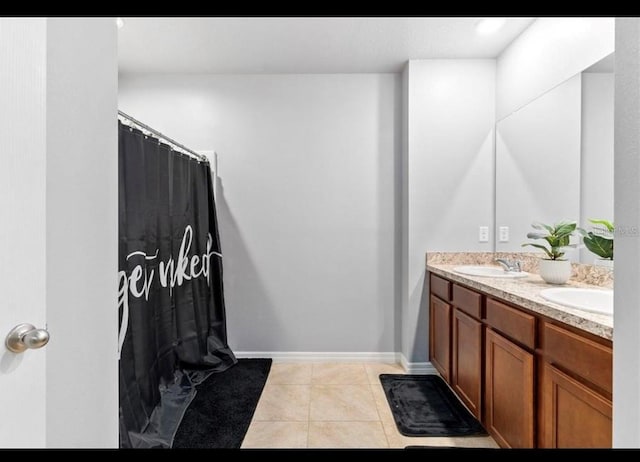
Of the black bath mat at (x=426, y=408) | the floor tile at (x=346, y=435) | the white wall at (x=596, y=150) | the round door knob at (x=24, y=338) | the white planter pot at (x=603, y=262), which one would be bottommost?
the floor tile at (x=346, y=435)

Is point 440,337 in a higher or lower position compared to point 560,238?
lower

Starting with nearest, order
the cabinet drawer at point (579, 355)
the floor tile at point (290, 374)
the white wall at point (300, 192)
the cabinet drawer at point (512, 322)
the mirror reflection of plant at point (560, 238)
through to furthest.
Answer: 1. the cabinet drawer at point (579, 355)
2. the cabinet drawer at point (512, 322)
3. the mirror reflection of plant at point (560, 238)
4. the floor tile at point (290, 374)
5. the white wall at point (300, 192)

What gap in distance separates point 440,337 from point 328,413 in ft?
3.08

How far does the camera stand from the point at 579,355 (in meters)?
1.09

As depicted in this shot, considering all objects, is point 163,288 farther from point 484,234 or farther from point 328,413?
point 484,234

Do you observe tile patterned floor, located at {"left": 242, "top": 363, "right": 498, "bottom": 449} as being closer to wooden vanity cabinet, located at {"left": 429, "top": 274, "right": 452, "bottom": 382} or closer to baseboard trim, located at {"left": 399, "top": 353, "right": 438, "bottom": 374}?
baseboard trim, located at {"left": 399, "top": 353, "right": 438, "bottom": 374}

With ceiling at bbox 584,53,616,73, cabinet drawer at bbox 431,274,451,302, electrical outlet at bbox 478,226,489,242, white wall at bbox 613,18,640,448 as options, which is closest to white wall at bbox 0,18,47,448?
white wall at bbox 613,18,640,448

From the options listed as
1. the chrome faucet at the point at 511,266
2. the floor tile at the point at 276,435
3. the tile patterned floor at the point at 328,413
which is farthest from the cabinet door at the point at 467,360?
the floor tile at the point at 276,435

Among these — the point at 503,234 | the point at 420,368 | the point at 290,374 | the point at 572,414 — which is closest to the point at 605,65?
the point at 503,234

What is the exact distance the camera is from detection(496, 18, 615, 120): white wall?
67.1 inches

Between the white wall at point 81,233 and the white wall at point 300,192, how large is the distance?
1834 millimetres

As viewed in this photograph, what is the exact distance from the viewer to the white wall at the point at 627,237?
25.6 inches

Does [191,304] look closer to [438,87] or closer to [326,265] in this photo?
[326,265]

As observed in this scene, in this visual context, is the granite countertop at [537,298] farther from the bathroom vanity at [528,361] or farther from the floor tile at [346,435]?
the floor tile at [346,435]
